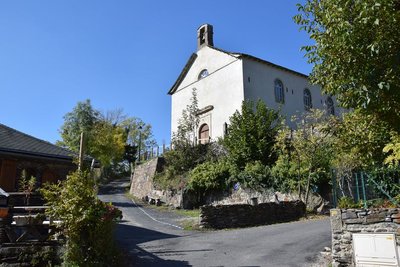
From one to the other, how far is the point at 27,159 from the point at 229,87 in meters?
17.3

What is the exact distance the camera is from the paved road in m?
8.87

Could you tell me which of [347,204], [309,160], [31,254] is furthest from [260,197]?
[31,254]

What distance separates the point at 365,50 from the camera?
552cm

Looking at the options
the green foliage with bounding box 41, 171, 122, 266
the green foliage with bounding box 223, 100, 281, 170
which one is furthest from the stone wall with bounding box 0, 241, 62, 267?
the green foliage with bounding box 223, 100, 281, 170

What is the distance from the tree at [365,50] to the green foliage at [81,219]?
5464 mm

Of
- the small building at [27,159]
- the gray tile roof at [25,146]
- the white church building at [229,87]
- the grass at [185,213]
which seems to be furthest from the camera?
the white church building at [229,87]

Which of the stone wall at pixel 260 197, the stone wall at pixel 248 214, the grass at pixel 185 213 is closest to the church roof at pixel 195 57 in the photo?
the grass at pixel 185 213

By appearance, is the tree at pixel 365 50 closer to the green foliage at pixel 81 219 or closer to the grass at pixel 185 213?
the green foliage at pixel 81 219

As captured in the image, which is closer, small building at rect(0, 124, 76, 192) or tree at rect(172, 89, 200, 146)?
small building at rect(0, 124, 76, 192)

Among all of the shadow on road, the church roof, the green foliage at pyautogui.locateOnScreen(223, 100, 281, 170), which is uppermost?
the church roof

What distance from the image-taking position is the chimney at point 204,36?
103 ft

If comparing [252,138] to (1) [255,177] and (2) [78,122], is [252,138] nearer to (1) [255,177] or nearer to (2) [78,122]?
(1) [255,177]

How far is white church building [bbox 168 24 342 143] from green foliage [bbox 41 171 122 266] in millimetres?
19083

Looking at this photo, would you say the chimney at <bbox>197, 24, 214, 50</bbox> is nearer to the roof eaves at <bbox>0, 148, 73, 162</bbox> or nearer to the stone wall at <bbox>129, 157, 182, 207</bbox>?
the stone wall at <bbox>129, 157, 182, 207</bbox>
